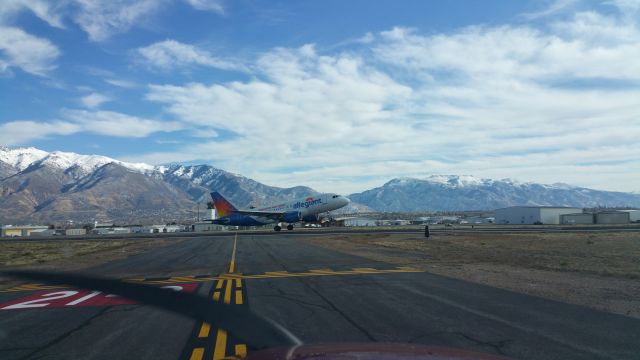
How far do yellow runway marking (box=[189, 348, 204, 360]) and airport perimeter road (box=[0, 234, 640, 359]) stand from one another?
20mm

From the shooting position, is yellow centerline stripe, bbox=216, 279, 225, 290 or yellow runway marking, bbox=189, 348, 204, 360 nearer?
yellow runway marking, bbox=189, 348, 204, 360

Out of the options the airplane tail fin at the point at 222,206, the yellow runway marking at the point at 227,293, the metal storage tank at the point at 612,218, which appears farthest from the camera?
the metal storage tank at the point at 612,218

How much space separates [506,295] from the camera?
45.1 ft

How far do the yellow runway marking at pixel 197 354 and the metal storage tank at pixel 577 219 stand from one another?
120 metres

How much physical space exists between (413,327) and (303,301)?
3983 mm

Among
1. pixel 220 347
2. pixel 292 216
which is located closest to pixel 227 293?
pixel 220 347

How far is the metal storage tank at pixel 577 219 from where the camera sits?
113938 mm

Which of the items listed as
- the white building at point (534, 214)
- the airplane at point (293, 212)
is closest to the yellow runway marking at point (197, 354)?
the airplane at point (293, 212)

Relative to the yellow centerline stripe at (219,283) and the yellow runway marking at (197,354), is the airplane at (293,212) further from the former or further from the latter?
the yellow runway marking at (197,354)

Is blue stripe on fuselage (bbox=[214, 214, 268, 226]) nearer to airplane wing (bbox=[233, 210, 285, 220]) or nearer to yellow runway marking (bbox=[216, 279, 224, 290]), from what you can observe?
airplane wing (bbox=[233, 210, 285, 220])

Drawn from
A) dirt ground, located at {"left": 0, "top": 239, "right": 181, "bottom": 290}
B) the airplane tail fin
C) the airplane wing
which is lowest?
dirt ground, located at {"left": 0, "top": 239, "right": 181, "bottom": 290}

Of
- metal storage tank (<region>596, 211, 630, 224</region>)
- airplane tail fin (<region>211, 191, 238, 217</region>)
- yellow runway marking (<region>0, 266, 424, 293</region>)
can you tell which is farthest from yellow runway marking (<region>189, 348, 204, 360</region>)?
metal storage tank (<region>596, 211, 630, 224</region>)

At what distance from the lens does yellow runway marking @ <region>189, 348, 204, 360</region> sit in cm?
755

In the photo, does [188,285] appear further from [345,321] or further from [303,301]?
[345,321]
